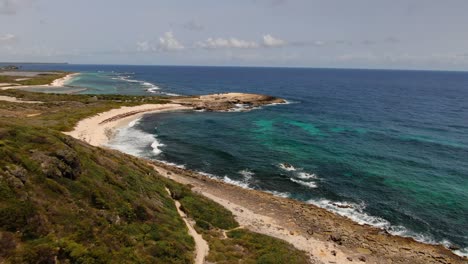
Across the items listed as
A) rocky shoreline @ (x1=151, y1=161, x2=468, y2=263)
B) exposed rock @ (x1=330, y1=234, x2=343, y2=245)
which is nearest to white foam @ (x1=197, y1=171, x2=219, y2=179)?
rocky shoreline @ (x1=151, y1=161, x2=468, y2=263)

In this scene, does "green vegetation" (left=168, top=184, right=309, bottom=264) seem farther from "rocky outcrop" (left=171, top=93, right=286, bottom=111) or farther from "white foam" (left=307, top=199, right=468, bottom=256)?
"rocky outcrop" (left=171, top=93, right=286, bottom=111)

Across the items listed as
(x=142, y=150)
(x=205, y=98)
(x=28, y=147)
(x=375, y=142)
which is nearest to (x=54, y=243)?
(x=28, y=147)

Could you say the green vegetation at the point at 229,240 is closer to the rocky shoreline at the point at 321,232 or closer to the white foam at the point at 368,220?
the rocky shoreline at the point at 321,232

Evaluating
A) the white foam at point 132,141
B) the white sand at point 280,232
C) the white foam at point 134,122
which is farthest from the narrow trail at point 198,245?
the white foam at point 134,122

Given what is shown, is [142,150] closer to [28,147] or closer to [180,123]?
[180,123]

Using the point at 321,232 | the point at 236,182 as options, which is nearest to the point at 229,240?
the point at 321,232

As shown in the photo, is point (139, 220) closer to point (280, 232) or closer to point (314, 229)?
point (280, 232)
